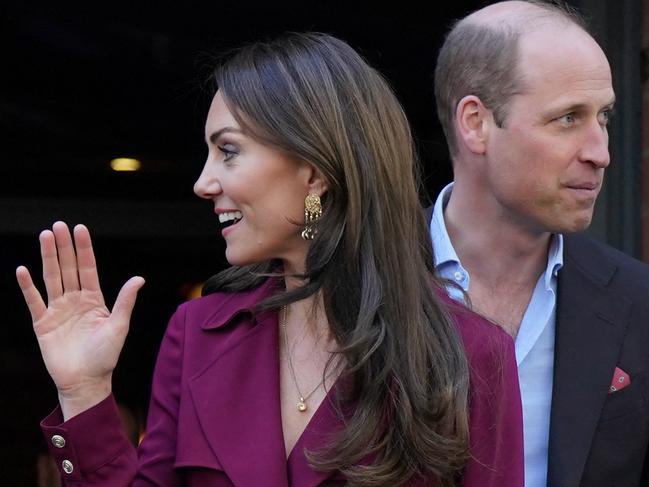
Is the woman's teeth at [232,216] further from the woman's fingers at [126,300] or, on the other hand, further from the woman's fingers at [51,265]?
the woman's fingers at [51,265]

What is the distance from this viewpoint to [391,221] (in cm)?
262

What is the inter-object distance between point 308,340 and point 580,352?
63 centimetres

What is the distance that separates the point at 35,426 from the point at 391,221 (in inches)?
247

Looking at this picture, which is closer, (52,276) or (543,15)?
(52,276)

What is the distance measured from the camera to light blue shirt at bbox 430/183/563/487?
9.48ft

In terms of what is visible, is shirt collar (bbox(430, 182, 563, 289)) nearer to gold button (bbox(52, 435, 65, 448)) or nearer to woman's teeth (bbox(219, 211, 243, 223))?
woman's teeth (bbox(219, 211, 243, 223))

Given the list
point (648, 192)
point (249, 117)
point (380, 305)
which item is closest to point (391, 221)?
point (380, 305)

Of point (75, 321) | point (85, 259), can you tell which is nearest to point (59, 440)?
point (75, 321)

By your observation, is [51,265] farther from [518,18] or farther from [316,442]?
[518,18]

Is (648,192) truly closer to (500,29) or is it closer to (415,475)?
(500,29)

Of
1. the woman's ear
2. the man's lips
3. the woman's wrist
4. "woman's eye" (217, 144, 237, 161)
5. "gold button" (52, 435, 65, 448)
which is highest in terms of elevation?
"woman's eye" (217, 144, 237, 161)

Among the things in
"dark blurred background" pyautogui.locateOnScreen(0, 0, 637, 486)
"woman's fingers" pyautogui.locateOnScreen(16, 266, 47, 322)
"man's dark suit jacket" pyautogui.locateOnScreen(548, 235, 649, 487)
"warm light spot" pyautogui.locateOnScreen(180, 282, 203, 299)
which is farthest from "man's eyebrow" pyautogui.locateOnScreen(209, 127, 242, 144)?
"warm light spot" pyautogui.locateOnScreen(180, 282, 203, 299)

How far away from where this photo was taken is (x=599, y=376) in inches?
116

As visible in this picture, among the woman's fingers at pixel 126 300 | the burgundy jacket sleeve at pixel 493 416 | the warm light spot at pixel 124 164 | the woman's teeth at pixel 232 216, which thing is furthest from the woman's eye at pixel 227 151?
the warm light spot at pixel 124 164
